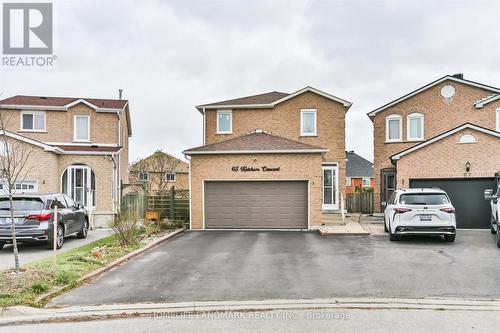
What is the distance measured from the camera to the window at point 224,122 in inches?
1080

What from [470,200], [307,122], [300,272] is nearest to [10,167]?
[300,272]

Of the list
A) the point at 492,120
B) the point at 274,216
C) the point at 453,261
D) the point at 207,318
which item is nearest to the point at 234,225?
the point at 274,216

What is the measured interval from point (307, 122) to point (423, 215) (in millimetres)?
12731

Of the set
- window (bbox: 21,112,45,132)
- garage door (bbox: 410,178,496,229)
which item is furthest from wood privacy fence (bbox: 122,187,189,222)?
garage door (bbox: 410,178,496,229)

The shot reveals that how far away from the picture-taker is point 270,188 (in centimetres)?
2059

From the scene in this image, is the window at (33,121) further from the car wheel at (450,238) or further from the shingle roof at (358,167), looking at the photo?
the shingle roof at (358,167)

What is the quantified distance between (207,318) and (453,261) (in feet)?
24.0

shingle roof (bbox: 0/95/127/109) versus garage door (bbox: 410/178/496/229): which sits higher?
shingle roof (bbox: 0/95/127/109)

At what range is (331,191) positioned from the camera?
24.8 metres

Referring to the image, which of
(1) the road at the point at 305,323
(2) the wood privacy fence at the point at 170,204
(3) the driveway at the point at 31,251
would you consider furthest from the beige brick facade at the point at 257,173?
(1) the road at the point at 305,323

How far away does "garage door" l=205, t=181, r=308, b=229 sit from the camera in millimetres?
20359

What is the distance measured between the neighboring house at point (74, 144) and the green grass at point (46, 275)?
1025 centimetres

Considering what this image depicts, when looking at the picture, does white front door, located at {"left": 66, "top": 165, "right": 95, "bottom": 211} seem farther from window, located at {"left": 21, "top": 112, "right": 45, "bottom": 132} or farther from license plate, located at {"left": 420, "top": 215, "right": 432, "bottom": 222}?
license plate, located at {"left": 420, "top": 215, "right": 432, "bottom": 222}

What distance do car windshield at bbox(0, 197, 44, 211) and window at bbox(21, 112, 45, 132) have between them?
46.0ft
